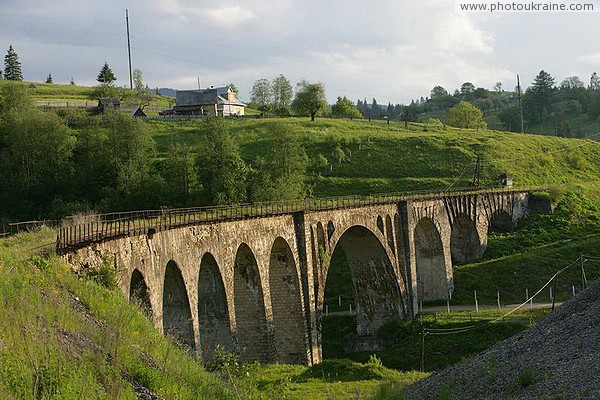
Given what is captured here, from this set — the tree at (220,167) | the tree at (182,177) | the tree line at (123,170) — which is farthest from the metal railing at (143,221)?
the tree at (182,177)

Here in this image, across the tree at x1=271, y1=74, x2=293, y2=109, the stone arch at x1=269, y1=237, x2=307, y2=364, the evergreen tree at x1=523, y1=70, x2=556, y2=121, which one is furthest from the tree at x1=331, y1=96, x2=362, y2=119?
the stone arch at x1=269, y1=237, x2=307, y2=364

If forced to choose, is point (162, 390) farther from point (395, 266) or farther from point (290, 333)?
→ point (395, 266)

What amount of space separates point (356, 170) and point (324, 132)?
14.1 meters

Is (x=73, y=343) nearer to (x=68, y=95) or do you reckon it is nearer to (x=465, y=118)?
(x=465, y=118)

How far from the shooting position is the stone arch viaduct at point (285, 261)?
2256cm

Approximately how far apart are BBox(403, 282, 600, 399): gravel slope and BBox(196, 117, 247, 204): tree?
38209 millimetres

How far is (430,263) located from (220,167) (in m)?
19.3

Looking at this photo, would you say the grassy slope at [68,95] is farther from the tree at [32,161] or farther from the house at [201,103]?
the tree at [32,161]

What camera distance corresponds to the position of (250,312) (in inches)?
1286

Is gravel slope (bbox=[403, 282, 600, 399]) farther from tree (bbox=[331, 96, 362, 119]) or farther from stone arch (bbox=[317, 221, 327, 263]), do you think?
tree (bbox=[331, 96, 362, 119])

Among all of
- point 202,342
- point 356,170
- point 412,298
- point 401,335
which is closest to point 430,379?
point 202,342

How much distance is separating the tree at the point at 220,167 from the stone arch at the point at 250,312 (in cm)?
2766

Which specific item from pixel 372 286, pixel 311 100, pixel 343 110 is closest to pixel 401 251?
pixel 372 286

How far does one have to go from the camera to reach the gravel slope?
16.5 m
